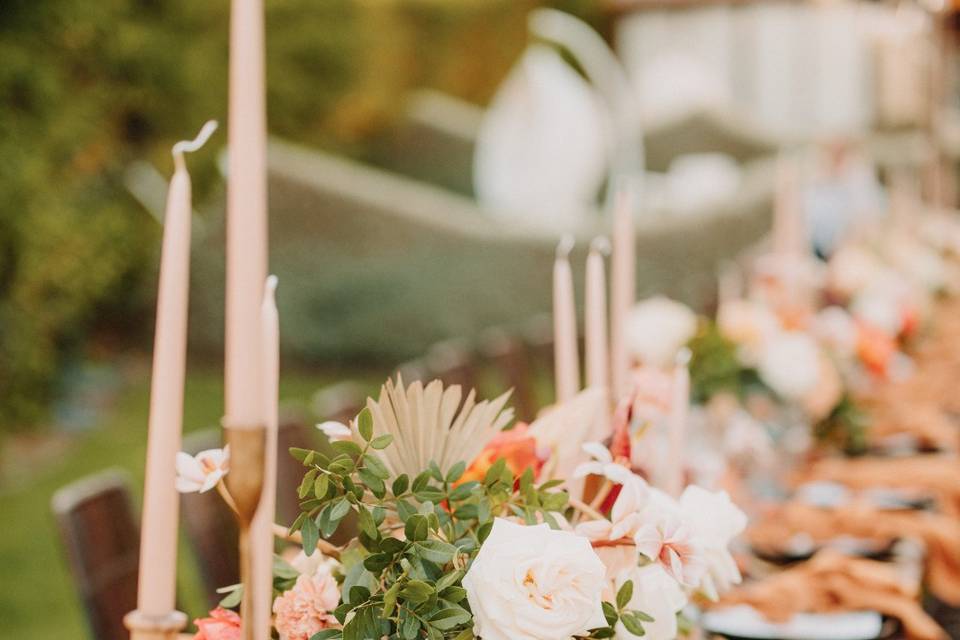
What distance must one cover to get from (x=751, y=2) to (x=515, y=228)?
9216 mm

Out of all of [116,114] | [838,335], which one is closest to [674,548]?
[838,335]

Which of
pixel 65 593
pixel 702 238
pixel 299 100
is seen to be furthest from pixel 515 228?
pixel 65 593

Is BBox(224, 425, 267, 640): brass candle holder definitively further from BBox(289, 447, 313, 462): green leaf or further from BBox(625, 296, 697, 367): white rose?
BBox(625, 296, 697, 367): white rose

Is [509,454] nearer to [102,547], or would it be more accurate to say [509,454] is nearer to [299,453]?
[299,453]

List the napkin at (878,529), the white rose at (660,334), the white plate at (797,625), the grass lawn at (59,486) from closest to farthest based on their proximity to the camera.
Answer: the white plate at (797,625), the napkin at (878,529), the white rose at (660,334), the grass lawn at (59,486)

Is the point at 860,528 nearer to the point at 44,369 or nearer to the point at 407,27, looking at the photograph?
the point at 44,369

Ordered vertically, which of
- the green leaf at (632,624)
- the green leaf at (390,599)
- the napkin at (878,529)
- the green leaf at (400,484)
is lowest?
the napkin at (878,529)

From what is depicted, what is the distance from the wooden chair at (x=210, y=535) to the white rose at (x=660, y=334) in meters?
0.93

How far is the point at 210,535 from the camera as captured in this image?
6.27 ft

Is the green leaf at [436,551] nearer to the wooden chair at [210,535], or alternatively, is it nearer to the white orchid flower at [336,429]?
the white orchid flower at [336,429]

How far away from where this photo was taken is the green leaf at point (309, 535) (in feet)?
2.68

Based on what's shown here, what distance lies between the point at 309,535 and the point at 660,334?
1.74 meters

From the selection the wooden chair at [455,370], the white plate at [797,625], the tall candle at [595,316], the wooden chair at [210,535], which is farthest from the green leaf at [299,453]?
the wooden chair at [455,370]

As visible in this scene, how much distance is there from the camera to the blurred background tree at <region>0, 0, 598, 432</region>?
500cm
